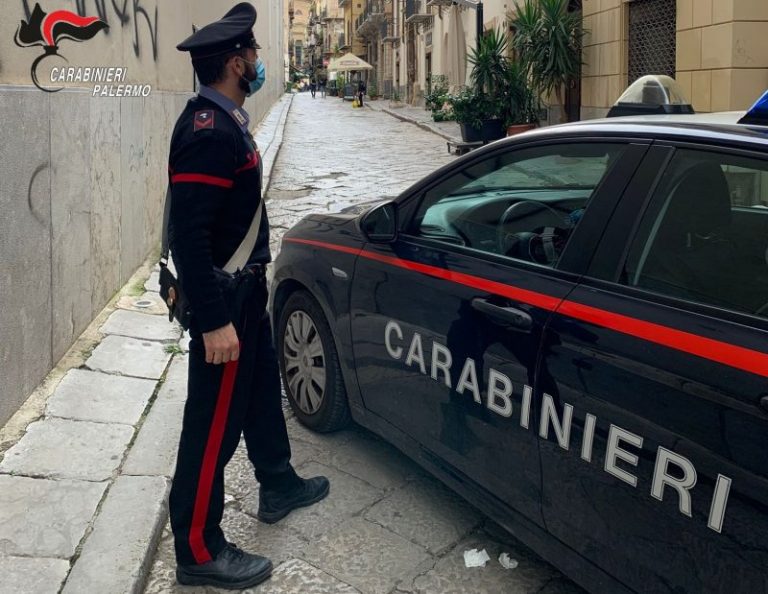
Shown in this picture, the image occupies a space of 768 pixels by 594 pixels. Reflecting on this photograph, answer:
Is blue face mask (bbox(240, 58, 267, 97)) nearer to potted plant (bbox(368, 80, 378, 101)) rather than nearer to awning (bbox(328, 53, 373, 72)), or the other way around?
awning (bbox(328, 53, 373, 72))

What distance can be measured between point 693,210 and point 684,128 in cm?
22

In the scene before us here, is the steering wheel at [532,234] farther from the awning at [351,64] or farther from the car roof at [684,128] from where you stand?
the awning at [351,64]

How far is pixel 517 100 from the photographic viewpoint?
48.6 ft

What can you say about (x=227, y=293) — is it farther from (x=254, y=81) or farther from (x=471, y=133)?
(x=471, y=133)

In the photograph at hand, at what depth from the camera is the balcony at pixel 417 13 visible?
33438 millimetres

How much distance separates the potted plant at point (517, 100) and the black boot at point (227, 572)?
12610 mm

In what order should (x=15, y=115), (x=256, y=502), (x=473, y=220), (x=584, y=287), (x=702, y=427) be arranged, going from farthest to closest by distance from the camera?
(x=15, y=115) < (x=256, y=502) < (x=473, y=220) < (x=584, y=287) < (x=702, y=427)

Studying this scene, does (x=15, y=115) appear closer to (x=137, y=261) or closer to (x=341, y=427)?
(x=341, y=427)

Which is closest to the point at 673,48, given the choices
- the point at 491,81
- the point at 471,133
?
the point at 491,81

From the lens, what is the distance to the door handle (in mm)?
2416

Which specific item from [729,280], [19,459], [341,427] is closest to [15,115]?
[19,459]

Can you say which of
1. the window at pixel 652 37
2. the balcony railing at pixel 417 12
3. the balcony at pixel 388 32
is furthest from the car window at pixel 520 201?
the balcony at pixel 388 32

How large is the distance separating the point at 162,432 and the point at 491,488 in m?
1.75

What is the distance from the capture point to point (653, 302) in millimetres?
2154
